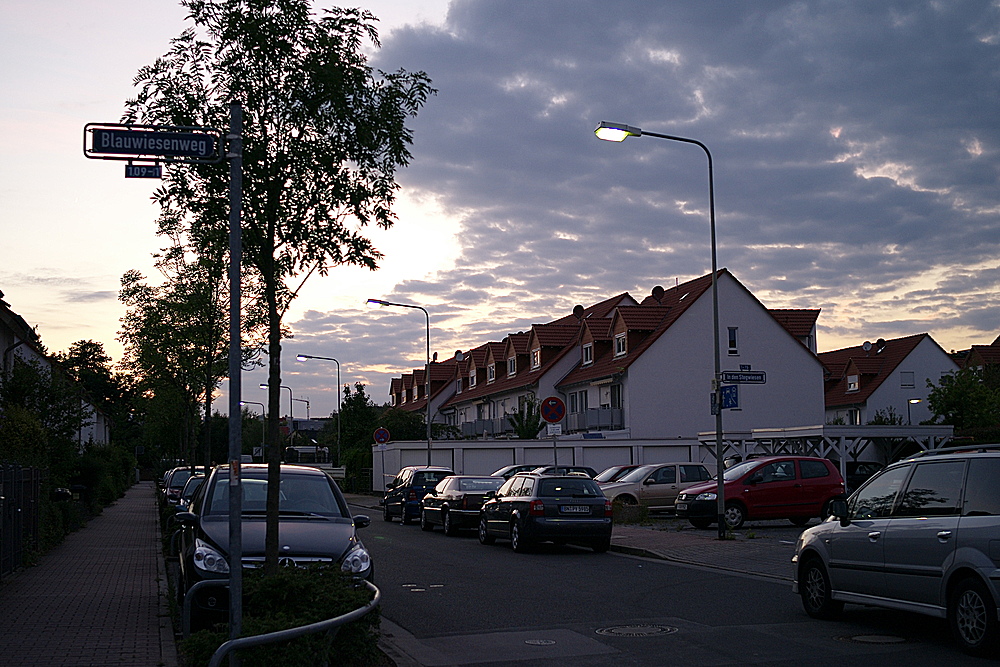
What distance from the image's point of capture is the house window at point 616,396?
168 feet

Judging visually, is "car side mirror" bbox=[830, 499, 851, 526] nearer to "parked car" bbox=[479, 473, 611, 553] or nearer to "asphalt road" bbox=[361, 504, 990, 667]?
"asphalt road" bbox=[361, 504, 990, 667]

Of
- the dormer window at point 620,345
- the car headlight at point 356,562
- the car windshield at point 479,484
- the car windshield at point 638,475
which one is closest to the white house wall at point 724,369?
the dormer window at point 620,345

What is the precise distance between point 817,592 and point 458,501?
15.2 meters

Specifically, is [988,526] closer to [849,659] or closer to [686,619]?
[849,659]

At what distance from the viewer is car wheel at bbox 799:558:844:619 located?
10.9 m

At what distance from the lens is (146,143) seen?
686 centimetres

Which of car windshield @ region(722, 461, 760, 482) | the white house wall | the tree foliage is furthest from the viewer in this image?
the tree foliage

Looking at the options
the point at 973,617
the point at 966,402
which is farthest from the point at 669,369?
the point at 973,617

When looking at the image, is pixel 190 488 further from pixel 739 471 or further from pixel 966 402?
pixel 966 402

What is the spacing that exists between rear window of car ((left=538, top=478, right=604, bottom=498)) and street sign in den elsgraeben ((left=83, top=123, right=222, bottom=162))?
14.5m

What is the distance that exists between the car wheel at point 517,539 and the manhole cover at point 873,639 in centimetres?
1085

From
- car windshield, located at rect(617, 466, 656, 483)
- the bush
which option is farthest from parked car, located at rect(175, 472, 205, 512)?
the bush

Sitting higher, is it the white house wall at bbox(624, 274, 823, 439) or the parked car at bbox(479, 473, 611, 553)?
the white house wall at bbox(624, 274, 823, 439)

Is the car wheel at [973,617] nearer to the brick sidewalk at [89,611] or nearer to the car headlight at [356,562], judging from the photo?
the car headlight at [356,562]
